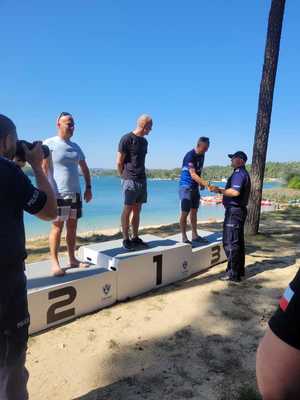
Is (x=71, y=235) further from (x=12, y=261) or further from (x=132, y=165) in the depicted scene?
(x=12, y=261)

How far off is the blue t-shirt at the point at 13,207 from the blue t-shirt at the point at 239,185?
3.34 m

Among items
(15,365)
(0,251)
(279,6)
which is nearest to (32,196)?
(0,251)

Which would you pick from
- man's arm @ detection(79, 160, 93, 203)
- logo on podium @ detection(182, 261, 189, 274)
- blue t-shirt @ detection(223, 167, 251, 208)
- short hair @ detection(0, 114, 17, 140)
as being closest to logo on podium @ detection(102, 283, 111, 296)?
man's arm @ detection(79, 160, 93, 203)

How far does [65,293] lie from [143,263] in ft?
3.84

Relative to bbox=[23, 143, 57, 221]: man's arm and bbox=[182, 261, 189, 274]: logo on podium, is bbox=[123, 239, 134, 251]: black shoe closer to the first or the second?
bbox=[182, 261, 189, 274]: logo on podium

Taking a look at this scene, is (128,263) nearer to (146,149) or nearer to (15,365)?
(146,149)

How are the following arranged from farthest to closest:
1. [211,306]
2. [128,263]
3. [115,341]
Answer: [128,263]
[211,306]
[115,341]

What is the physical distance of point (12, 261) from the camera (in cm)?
162

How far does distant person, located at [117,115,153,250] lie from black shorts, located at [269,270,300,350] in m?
3.63

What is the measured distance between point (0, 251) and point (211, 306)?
2.85 meters

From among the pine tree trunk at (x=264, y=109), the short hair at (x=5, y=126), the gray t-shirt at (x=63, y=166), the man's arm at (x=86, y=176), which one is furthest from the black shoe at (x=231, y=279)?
the short hair at (x=5, y=126)

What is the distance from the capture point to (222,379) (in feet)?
8.37

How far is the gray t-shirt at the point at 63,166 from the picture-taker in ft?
11.8

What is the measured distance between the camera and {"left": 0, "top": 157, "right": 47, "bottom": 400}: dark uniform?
1575 mm
